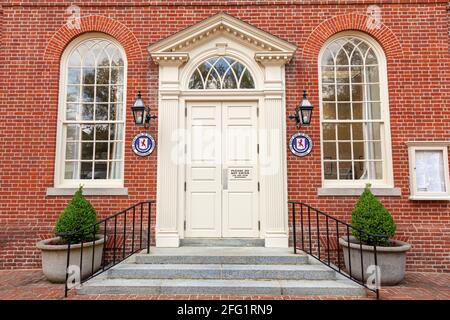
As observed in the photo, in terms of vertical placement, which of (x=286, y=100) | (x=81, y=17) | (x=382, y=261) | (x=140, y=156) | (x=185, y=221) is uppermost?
(x=81, y=17)

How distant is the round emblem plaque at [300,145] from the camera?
5977 millimetres

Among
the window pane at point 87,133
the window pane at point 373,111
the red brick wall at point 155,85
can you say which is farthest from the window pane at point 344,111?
the window pane at point 87,133

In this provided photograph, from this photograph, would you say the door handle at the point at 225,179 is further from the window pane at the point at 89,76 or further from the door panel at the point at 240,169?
the window pane at the point at 89,76

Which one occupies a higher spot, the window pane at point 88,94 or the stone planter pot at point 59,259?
the window pane at point 88,94

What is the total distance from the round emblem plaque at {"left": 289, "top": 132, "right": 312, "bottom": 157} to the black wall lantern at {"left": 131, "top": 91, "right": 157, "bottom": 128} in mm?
2734

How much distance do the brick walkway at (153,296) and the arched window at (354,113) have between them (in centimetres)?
184

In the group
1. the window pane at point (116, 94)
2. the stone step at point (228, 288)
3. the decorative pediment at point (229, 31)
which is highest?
the decorative pediment at point (229, 31)

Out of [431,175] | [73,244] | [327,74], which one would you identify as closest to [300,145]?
[327,74]

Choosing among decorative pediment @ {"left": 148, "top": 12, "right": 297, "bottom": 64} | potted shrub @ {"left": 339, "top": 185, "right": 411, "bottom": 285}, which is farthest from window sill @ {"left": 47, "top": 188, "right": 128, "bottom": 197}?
potted shrub @ {"left": 339, "top": 185, "right": 411, "bottom": 285}

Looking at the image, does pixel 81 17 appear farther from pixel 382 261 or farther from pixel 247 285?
pixel 382 261

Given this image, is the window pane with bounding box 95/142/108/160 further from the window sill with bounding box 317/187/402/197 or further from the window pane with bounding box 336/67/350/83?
the window pane with bounding box 336/67/350/83

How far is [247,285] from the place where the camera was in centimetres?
438

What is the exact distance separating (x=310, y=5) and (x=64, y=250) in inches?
256

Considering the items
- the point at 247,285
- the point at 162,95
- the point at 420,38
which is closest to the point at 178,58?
A: the point at 162,95
